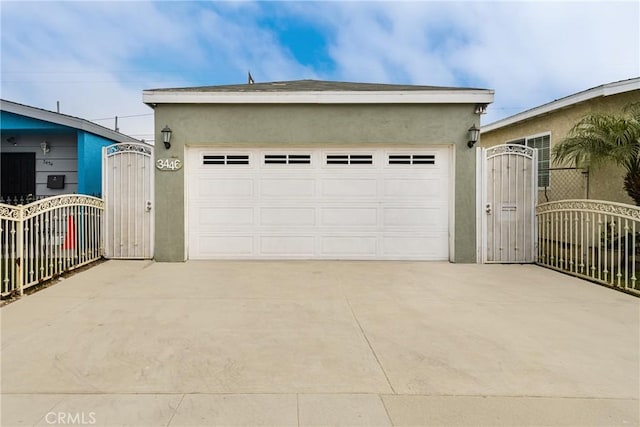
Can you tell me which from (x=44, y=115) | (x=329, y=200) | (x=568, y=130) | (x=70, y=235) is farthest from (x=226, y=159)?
(x=568, y=130)

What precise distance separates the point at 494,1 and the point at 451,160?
5.11 metres

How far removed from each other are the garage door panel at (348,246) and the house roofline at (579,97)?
5638mm

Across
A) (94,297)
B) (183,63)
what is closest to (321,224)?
(94,297)

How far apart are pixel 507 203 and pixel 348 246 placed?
3.30 m

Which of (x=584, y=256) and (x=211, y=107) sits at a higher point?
(x=211, y=107)

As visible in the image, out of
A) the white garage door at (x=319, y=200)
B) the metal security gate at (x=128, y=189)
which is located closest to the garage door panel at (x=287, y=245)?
the white garage door at (x=319, y=200)

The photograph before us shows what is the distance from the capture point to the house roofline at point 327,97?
6875mm

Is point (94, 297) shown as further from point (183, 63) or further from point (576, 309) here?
point (183, 63)

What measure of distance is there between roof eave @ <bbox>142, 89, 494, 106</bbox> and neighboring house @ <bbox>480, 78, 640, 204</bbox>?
9.33 ft

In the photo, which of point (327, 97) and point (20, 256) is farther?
point (327, 97)

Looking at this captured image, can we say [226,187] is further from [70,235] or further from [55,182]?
[55,182]

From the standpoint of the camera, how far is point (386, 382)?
2.66 metres

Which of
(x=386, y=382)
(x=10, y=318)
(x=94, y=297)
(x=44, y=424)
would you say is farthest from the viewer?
(x=94, y=297)

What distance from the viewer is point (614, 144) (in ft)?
21.5
